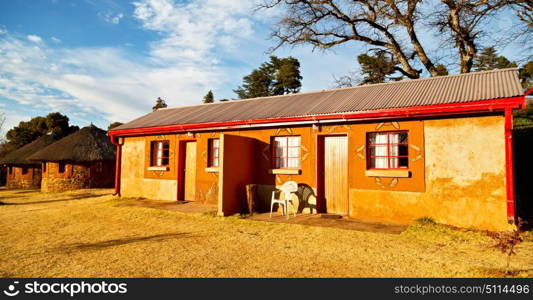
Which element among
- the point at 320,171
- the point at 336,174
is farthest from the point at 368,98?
the point at 320,171

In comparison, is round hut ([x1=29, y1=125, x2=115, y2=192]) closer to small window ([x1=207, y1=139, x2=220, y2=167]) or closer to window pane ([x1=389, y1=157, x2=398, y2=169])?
small window ([x1=207, y1=139, x2=220, y2=167])

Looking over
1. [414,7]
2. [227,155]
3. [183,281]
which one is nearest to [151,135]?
[227,155]

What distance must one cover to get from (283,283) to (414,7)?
17180 millimetres

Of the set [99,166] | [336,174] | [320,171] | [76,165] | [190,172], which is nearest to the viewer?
[336,174]

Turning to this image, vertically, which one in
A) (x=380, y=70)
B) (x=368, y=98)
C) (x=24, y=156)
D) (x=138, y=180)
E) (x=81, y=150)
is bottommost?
(x=138, y=180)

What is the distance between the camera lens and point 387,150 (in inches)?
323

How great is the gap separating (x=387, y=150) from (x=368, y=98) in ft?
6.37

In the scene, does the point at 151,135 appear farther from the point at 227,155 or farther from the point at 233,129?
the point at 227,155

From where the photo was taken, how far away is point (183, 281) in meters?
4.12

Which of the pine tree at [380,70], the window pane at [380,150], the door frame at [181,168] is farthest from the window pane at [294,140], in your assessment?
the pine tree at [380,70]

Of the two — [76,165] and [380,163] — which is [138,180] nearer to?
[76,165]

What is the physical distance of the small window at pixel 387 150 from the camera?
26.5ft

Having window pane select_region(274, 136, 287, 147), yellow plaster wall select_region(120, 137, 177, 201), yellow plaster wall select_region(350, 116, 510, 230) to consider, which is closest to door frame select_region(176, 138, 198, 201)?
yellow plaster wall select_region(120, 137, 177, 201)

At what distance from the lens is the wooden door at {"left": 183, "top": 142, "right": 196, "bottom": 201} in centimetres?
1163
